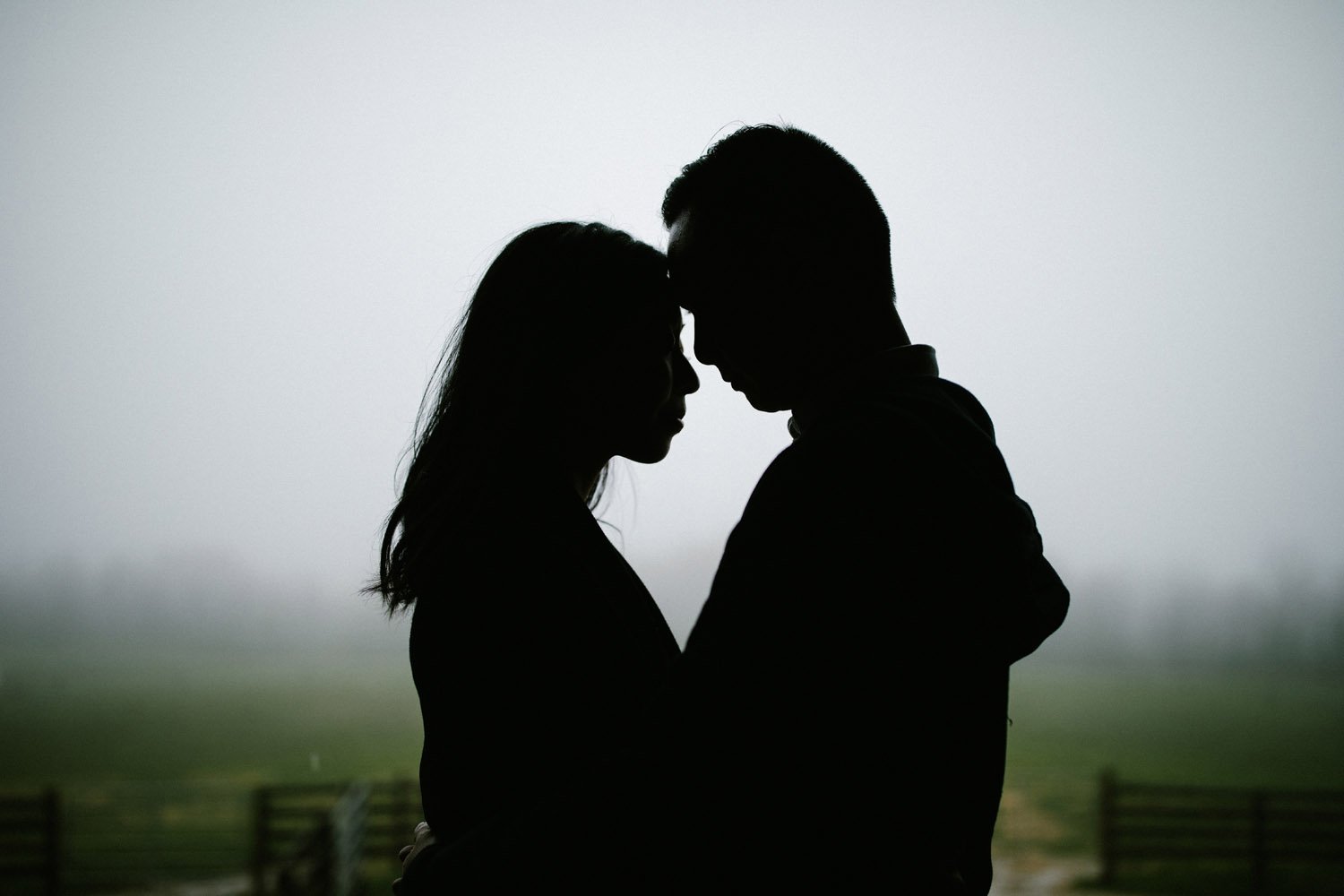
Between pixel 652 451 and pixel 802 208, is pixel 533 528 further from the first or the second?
pixel 802 208

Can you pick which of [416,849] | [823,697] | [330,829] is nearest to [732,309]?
[823,697]

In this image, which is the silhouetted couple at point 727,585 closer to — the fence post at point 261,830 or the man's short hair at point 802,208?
the man's short hair at point 802,208

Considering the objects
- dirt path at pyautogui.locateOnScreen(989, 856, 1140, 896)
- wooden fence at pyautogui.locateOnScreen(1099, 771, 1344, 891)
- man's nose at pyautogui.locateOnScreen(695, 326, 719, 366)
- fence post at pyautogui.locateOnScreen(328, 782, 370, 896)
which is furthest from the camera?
wooden fence at pyautogui.locateOnScreen(1099, 771, 1344, 891)

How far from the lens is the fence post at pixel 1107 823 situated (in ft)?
11.4

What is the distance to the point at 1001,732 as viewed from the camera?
26.8 inches

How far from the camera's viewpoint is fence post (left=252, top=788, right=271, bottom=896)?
3.27 meters

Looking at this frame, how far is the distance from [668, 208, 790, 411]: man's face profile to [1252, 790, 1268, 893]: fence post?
12.9ft

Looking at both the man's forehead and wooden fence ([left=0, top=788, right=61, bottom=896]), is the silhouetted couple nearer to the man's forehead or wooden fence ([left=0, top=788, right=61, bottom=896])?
the man's forehead

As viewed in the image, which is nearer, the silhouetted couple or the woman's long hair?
the silhouetted couple

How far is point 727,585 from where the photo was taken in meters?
0.56

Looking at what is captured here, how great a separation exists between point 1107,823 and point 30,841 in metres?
4.54

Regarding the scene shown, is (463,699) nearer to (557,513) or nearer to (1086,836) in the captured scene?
(557,513)

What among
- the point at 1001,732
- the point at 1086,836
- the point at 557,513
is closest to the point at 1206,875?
the point at 1086,836

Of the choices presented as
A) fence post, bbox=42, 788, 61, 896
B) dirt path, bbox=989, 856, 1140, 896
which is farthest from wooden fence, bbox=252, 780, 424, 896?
dirt path, bbox=989, 856, 1140, 896
